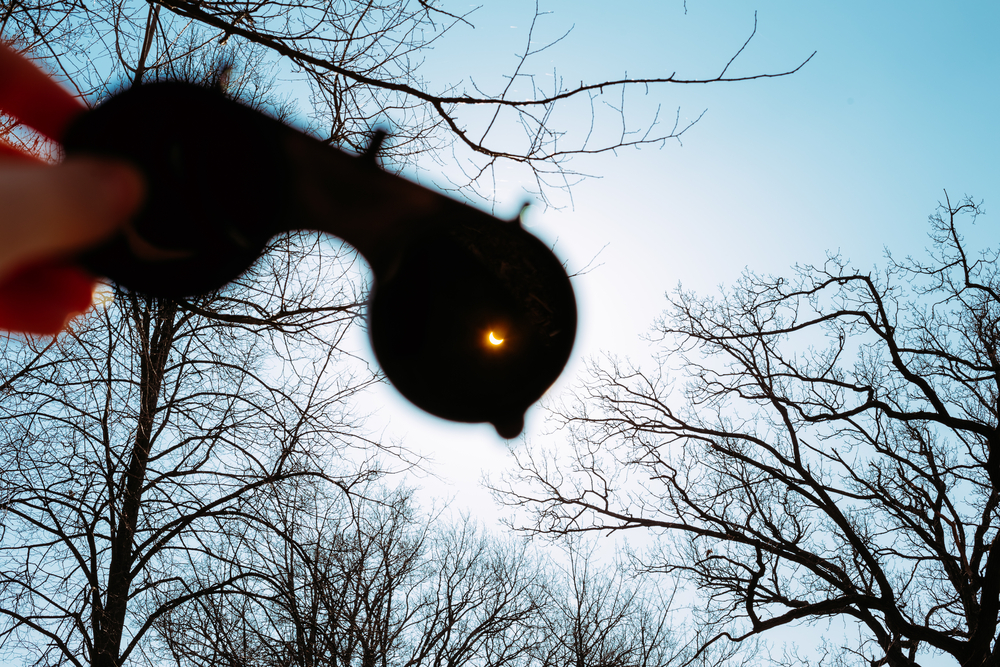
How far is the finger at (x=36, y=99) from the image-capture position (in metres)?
1.21

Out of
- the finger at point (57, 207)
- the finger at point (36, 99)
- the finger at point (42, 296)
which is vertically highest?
the finger at point (36, 99)

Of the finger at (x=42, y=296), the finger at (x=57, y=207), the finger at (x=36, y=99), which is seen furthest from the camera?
the finger at (x=36, y=99)

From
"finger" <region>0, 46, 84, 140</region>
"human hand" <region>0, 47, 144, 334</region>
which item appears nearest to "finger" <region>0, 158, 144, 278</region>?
"human hand" <region>0, 47, 144, 334</region>

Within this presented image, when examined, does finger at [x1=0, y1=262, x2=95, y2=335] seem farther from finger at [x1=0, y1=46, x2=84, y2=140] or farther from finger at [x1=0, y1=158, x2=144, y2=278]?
finger at [x1=0, y1=46, x2=84, y2=140]

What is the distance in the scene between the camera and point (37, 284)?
1.08 m

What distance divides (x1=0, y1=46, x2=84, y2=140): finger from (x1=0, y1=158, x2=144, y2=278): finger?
40 cm

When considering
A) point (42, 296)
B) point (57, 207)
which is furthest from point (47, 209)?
point (42, 296)

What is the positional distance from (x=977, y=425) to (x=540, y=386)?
849 cm

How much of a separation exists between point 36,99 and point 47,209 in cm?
85

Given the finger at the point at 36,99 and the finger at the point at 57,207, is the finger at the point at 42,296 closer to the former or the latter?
the finger at the point at 57,207

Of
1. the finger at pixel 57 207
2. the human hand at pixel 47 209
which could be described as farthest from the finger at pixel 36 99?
the finger at pixel 57 207

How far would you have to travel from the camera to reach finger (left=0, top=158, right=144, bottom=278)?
0.61 metres

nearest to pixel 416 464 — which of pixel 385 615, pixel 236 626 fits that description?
pixel 236 626

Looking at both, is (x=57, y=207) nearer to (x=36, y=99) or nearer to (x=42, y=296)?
(x=42, y=296)
